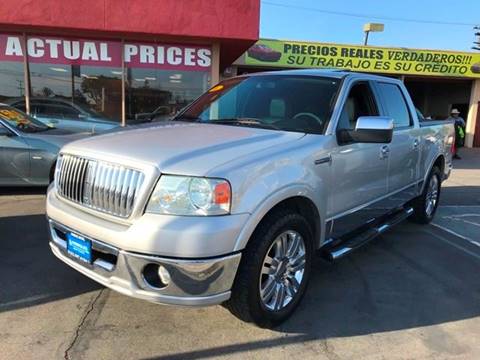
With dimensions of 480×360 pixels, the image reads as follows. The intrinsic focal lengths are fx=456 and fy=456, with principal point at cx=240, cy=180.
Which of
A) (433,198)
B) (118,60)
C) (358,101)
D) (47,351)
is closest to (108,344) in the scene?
(47,351)

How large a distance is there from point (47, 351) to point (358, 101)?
11.1 feet

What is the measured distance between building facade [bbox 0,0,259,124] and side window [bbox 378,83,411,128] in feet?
17.3

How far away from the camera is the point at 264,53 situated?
→ 17984 mm

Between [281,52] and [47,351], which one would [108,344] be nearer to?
[47,351]

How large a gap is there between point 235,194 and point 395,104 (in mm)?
3212

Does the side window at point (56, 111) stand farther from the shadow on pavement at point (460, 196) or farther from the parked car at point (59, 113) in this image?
the shadow on pavement at point (460, 196)

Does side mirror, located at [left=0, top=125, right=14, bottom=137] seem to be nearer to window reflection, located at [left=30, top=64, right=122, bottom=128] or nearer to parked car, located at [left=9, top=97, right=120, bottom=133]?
parked car, located at [left=9, top=97, right=120, bottom=133]

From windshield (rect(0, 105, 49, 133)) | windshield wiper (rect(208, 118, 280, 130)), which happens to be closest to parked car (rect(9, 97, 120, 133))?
windshield (rect(0, 105, 49, 133))

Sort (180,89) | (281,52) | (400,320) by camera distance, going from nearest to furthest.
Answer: (400,320) < (180,89) < (281,52)

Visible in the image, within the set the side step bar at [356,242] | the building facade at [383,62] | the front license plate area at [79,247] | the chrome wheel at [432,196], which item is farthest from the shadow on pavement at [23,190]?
the building facade at [383,62]

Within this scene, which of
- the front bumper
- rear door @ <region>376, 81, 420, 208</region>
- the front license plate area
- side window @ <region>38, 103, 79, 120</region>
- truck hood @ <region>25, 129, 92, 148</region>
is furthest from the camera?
side window @ <region>38, 103, 79, 120</region>

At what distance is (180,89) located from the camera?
11.4 meters

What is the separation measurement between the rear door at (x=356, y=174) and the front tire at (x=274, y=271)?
0.53 m

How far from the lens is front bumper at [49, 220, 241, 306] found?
272 centimetres
